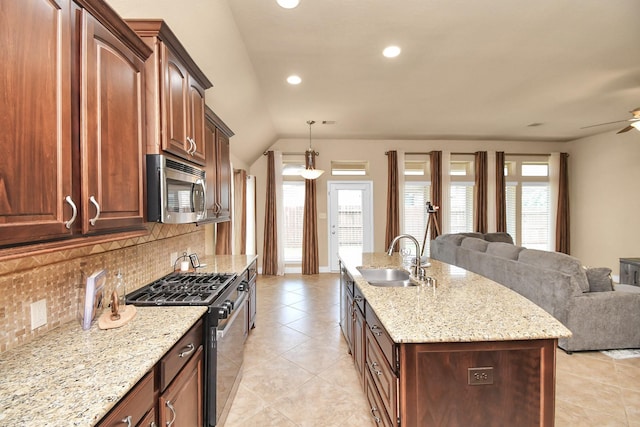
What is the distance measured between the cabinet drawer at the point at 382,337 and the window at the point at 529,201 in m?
6.24

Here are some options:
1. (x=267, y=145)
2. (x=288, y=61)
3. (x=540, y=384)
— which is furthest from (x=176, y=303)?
(x=267, y=145)

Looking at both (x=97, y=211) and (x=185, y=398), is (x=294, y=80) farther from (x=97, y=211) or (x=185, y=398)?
(x=185, y=398)

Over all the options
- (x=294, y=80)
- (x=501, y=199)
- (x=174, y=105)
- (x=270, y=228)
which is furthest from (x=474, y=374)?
(x=501, y=199)

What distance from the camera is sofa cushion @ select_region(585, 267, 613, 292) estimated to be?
9.46ft

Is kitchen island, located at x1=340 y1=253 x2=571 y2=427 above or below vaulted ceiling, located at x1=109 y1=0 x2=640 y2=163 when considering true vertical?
below

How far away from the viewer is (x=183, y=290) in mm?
1933

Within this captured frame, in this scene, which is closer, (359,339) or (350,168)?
(359,339)

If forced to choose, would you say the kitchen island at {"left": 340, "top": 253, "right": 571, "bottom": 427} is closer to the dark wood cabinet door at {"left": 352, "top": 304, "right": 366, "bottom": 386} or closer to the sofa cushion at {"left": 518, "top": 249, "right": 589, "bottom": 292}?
the dark wood cabinet door at {"left": 352, "top": 304, "right": 366, "bottom": 386}

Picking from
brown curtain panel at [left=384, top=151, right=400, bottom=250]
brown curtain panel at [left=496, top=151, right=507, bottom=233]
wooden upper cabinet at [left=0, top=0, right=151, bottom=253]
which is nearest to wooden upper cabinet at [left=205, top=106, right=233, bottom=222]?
wooden upper cabinet at [left=0, top=0, right=151, bottom=253]

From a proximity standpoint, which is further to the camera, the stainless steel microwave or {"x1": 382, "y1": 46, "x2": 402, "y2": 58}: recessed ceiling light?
{"x1": 382, "y1": 46, "x2": 402, "y2": 58}: recessed ceiling light

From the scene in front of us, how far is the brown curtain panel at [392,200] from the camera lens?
6273 mm

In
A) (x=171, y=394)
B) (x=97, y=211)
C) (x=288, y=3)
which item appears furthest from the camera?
(x=288, y=3)

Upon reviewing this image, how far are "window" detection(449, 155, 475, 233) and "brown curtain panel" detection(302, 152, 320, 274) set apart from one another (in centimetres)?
308

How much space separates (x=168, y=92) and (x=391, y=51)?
2092 millimetres
